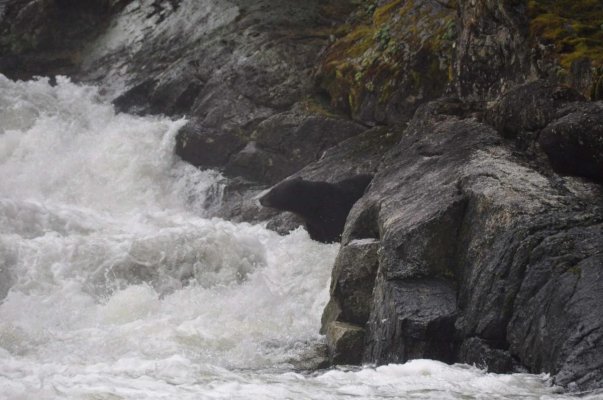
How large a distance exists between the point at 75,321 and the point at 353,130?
709cm

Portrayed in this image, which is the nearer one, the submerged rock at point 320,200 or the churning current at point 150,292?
the churning current at point 150,292

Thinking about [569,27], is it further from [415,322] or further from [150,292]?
[150,292]

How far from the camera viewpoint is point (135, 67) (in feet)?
70.7

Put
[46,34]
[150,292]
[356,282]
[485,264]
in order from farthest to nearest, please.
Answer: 1. [46,34]
2. [150,292]
3. [356,282]
4. [485,264]

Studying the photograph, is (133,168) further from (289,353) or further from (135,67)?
(289,353)

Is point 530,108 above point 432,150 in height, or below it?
above

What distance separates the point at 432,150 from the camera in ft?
32.4

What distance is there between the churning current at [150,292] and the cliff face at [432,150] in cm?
63

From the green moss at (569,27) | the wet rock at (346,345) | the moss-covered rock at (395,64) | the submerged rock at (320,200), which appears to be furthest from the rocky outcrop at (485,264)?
the moss-covered rock at (395,64)

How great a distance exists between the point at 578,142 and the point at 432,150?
2.47 meters

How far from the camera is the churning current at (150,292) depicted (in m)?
6.02

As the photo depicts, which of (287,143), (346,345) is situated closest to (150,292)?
(346,345)

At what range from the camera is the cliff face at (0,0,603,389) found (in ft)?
22.4

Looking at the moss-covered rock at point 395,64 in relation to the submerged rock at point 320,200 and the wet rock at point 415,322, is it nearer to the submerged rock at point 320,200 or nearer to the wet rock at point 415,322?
the submerged rock at point 320,200
